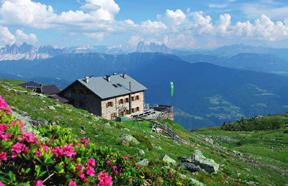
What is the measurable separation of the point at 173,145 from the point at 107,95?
43785mm

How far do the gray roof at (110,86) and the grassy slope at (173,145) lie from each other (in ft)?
83.5

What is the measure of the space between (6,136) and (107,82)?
7751 centimetres

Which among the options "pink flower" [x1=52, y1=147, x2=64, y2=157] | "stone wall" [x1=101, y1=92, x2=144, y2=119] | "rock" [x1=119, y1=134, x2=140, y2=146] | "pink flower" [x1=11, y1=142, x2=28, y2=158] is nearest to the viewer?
"pink flower" [x1=11, y1=142, x2=28, y2=158]

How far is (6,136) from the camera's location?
30.1 ft

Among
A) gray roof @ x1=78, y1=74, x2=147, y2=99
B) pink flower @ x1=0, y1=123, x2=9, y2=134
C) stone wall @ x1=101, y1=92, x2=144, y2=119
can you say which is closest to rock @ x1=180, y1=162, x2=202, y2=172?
pink flower @ x1=0, y1=123, x2=9, y2=134

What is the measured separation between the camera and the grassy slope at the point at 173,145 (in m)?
25.4

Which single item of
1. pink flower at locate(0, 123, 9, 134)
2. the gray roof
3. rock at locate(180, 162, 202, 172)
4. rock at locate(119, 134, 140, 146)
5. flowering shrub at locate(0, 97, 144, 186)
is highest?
pink flower at locate(0, 123, 9, 134)

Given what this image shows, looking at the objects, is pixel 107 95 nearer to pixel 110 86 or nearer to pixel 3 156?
pixel 110 86

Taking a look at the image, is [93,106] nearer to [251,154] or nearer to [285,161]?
[251,154]

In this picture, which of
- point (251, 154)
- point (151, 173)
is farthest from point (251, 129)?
point (151, 173)

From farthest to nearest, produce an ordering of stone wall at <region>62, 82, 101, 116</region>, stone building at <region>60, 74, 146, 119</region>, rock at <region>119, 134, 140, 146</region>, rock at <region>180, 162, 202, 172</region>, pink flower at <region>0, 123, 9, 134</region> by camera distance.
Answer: stone building at <region>60, 74, 146, 119</region>
stone wall at <region>62, 82, 101, 116</region>
rock at <region>119, 134, 140, 146</region>
rock at <region>180, 162, 202, 172</region>
pink flower at <region>0, 123, 9, 134</region>

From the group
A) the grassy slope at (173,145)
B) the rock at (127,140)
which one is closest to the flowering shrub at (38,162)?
the grassy slope at (173,145)

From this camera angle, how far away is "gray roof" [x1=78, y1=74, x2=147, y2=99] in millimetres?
80594

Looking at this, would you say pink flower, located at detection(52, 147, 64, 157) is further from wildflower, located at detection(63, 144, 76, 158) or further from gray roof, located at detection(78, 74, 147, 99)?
gray roof, located at detection(78, 74, 147, 99)
